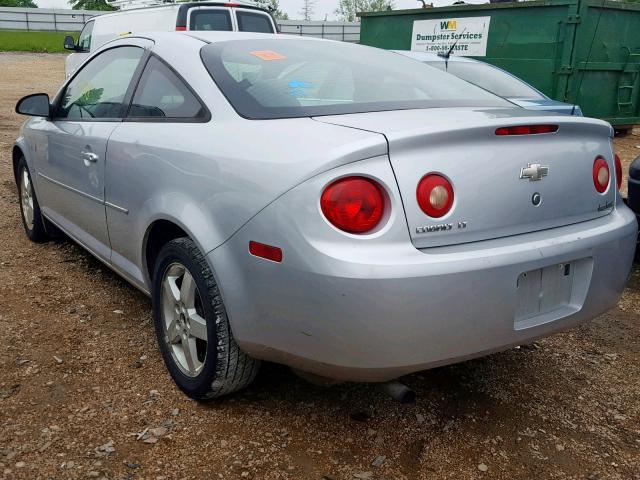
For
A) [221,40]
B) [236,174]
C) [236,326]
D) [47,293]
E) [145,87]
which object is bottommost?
[47,293]

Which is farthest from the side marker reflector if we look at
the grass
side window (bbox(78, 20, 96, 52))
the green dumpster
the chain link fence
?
the chain link fence

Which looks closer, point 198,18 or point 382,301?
point 382,301

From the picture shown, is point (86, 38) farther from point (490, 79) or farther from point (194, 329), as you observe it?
point (194, 329)

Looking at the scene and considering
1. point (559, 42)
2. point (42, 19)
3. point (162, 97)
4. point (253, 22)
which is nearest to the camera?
point (162, 97)

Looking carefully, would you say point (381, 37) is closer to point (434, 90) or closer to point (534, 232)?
point (434, 90)

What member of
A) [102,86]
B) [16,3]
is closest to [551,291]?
[102,86]

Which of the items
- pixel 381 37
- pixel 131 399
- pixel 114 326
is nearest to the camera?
pixel 131 399

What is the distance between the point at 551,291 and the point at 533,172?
1.41 ft

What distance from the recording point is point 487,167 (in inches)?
83.3

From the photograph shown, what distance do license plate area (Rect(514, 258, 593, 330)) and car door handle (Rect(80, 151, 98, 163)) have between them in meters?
2.16

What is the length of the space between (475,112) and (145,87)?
157 cm

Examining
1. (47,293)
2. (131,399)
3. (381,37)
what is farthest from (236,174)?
A: (381,37)

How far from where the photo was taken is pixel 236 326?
2258 millimetres

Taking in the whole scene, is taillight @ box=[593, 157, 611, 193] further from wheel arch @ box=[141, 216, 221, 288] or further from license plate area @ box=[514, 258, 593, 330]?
wheel arch @ box=[141, 216, 221, 288]
